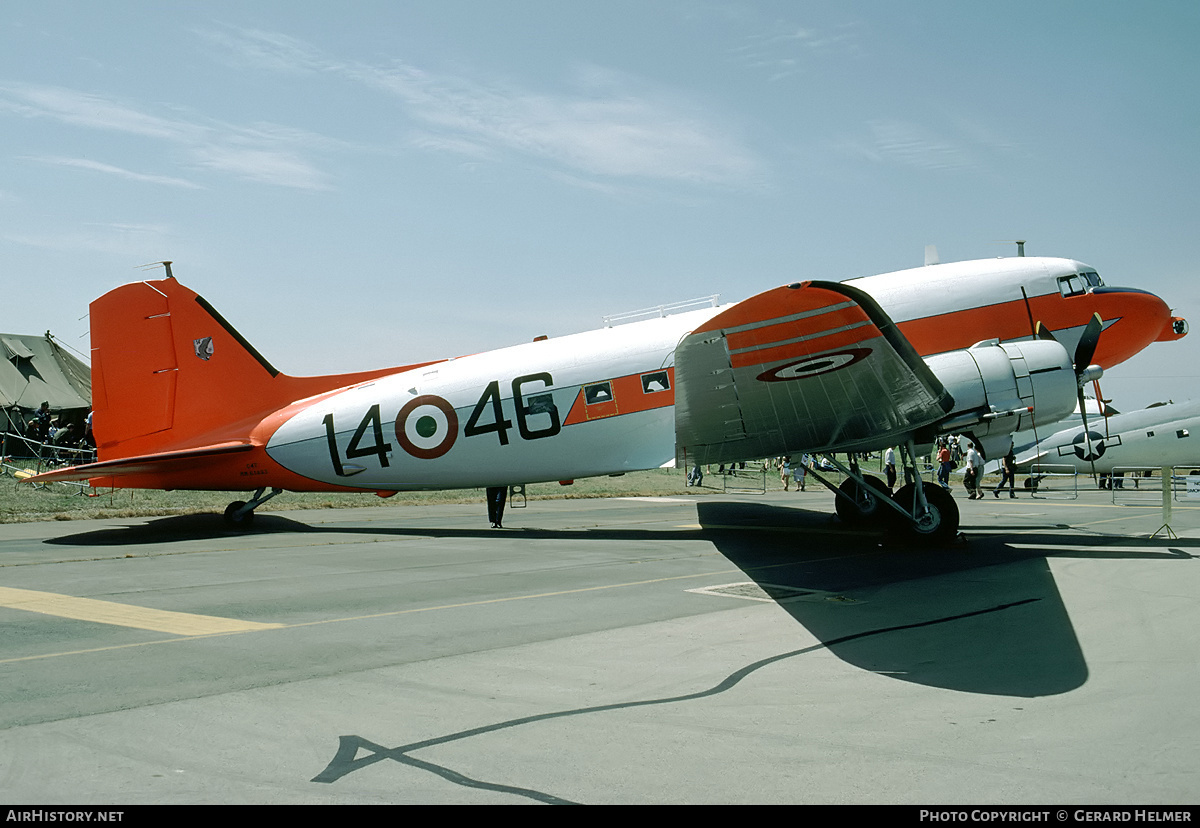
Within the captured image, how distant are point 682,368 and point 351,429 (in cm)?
764

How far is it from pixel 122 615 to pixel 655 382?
9.05 metres

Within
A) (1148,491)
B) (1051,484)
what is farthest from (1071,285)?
(1051,484)

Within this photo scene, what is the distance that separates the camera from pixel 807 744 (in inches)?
183

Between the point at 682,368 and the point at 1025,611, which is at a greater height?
the point at 682,368

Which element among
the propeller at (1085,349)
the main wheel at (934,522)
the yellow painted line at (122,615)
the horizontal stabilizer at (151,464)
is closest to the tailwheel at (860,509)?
the main wheel at (934,522)

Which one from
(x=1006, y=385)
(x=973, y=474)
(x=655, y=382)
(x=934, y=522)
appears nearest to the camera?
(x=1006, y=385)

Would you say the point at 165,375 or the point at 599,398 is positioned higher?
the point at 165,375

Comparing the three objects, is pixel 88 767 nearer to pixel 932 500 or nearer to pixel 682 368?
pixel 682 368

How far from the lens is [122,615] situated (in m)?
8.45

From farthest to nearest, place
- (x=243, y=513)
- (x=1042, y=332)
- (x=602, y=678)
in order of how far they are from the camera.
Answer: (x=243, y=513) < (x=1042, y=332) < (x=602, y=678)

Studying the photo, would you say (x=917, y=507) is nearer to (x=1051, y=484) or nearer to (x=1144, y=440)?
(x=1144, y=440)

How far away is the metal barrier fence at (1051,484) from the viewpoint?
29.8m

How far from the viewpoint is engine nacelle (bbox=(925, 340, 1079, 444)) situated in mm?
13133

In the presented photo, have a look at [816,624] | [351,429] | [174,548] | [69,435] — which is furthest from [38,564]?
[69,435]
